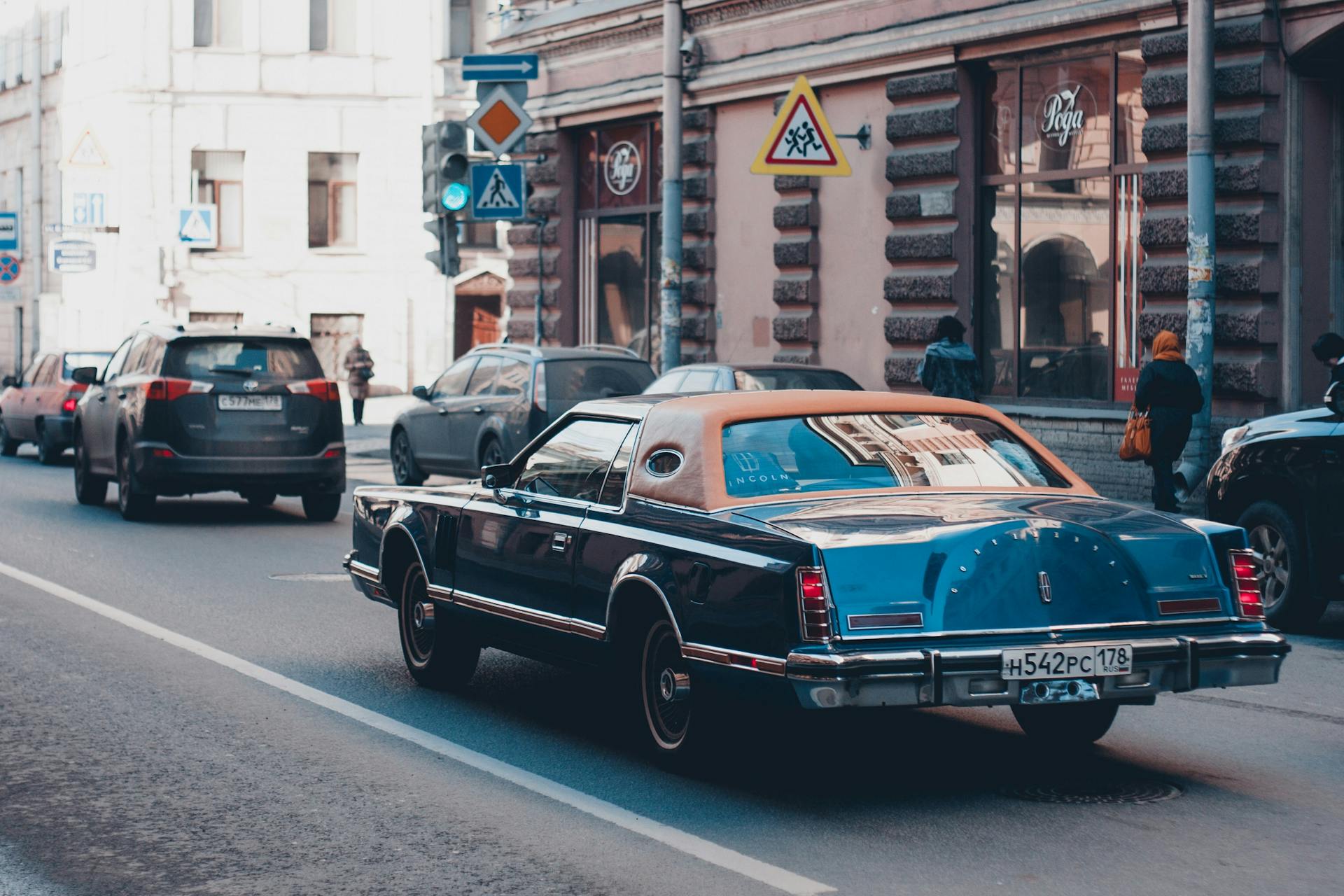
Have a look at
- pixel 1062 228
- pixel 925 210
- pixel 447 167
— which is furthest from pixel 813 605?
pixel 447 167

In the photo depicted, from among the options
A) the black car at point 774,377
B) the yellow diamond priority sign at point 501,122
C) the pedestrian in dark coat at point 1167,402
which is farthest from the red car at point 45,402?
the pedestrian in dark coat at point 1167,402

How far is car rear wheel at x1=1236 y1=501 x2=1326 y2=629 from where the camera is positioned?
445 inches

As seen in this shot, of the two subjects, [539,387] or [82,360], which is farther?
[82,360]

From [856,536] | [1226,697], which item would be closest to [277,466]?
[1226,697]

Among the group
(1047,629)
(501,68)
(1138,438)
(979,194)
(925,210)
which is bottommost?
(1047,629)

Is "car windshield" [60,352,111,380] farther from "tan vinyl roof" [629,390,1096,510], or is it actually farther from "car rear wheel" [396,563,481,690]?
"tan vinyl roof" [629,390,1096,510]

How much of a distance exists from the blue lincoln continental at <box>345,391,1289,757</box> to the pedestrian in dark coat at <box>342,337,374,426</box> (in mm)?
25435

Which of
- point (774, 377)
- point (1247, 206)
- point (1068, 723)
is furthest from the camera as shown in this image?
point (774, 377)

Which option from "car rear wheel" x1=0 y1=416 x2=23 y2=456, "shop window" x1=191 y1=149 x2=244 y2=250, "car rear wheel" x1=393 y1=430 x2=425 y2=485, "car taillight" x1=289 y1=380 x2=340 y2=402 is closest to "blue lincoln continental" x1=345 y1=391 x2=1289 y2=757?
"car taillight" x1=289 y1=380 x2=340 y2=402

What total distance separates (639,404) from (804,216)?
14581 mm

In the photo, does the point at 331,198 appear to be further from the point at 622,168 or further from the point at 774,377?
the point at 774,377

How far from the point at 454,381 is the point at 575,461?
12.5 meters

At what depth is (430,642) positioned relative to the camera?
9133 mm

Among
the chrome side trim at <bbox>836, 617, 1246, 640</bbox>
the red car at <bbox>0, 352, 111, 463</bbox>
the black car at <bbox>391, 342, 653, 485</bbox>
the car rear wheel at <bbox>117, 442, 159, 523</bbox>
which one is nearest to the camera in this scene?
the chrome side trim at <bbox>836, 617, 1246, 640</bbox>
